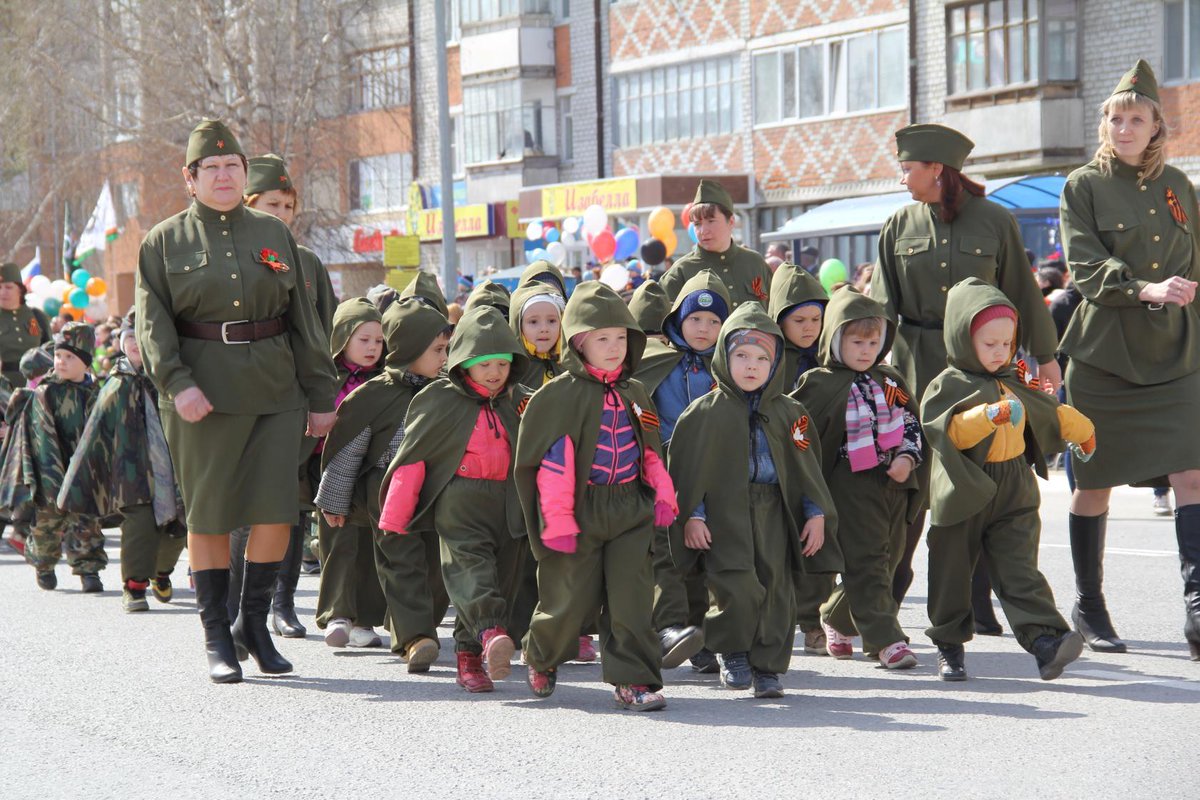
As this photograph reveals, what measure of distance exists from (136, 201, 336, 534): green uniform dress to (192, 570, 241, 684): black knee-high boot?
0.83 ft

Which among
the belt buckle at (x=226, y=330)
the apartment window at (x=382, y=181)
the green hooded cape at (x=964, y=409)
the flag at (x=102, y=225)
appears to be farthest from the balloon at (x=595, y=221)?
the apartment window at (x=382, y=181)

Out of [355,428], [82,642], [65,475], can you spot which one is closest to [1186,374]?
[355,428]

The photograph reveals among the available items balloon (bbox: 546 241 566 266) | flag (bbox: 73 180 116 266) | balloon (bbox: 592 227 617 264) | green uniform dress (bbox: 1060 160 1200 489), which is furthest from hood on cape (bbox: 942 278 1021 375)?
flag (bbox: 73 180 116 266)

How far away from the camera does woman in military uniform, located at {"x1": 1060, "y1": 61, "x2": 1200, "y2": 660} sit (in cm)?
797

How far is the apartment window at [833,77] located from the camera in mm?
32000

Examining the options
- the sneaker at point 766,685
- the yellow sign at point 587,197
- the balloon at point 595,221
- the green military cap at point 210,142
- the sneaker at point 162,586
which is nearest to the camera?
the sneaker at point 766,685

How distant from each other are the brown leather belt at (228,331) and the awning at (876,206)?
55.9 feet

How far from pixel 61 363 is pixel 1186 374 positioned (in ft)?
23.7

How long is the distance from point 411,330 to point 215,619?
1.61m

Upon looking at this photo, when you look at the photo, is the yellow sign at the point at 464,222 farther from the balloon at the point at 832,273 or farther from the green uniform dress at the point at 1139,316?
the green uniform dress at the point at 1139,316

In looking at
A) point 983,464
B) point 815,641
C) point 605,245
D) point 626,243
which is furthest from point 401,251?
point 983,464

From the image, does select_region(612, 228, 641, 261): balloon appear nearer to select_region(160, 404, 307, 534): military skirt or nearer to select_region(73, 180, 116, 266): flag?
select_region(73, 180, 116, 266): flag

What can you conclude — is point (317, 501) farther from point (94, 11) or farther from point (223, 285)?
point (94, 11)

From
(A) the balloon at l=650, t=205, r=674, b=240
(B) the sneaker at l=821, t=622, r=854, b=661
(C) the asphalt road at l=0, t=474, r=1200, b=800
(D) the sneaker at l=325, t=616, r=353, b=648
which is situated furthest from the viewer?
(A) the balloon at l=650, t=205, r=674, b=240
